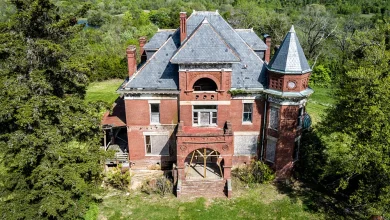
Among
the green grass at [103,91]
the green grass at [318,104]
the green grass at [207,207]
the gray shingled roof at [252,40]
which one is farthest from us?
the green grass at [103,91]

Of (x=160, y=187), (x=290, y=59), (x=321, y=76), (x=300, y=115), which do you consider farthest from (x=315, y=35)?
(x=160, y=187)

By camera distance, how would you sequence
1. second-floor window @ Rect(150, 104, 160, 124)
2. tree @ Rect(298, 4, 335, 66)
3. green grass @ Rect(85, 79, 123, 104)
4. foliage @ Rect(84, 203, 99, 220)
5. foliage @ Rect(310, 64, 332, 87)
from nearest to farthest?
1. foliage @ Rect(84, 203, 99, 220)
2. second-floor window @ Rect(150, 104, 160, 124)
3. green grass @ Rect(85, 79, 123, 104)
4. foliage @ Rect(310, 64, 332, 87)
5. tree @ Rect(298, 4, 335, 66)

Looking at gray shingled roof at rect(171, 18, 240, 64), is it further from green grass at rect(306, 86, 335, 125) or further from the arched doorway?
green grass at rect(306, 86, 335, 125)

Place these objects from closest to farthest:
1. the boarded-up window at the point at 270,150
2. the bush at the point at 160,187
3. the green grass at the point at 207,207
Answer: the green grass at the point at 207,207 → the bush at the point at 160,187 → the boarded-up window at the point at 270,150

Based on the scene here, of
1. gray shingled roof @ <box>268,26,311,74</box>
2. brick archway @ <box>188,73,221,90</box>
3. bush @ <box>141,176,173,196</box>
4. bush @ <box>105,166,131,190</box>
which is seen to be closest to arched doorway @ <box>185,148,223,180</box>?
bush @ <box>141,176,173,196</box>

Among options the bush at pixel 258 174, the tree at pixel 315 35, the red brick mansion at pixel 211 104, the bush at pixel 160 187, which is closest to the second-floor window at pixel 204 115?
the red brick mansion at pixel 211 104

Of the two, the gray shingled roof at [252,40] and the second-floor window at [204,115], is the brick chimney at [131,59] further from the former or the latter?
the gray shingled roof at [252,40]

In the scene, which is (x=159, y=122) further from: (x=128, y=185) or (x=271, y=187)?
(x=271, y=187)
